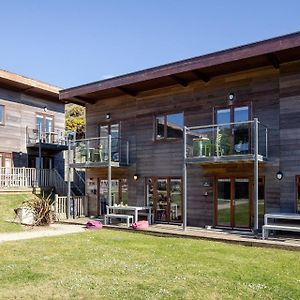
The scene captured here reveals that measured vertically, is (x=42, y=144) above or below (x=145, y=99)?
below

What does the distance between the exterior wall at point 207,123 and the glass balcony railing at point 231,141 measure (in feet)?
1.11

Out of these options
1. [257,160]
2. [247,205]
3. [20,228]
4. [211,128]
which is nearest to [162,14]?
[211,128]

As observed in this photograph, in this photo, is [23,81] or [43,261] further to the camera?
[23,81]

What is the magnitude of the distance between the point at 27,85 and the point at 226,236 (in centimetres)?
1450

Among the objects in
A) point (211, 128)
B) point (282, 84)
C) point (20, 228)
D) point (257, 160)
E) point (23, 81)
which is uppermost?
point (23, 81)

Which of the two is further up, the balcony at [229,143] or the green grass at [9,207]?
the balcony at [229,143]

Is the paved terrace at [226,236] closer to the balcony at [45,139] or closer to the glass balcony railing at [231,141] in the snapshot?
the glass balcony railing at [231,141]

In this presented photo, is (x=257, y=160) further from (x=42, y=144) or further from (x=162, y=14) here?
(x=42, y=144)

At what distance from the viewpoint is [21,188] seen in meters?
19.5

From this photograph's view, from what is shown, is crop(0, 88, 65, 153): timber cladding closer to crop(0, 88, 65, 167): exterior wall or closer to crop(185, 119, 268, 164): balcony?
crop(0, 88, 65, 167): exterior wall

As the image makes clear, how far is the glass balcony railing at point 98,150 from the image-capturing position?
1653cm

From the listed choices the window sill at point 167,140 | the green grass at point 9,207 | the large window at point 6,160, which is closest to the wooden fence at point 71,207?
the green grass at point 9,207

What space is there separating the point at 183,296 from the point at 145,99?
11.3 metres

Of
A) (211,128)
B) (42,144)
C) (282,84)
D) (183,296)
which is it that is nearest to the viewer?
(183,296)
